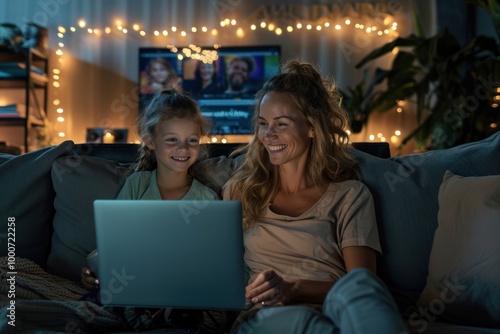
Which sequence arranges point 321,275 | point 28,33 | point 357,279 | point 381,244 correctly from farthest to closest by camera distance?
1. point 28,33
2. point 381,244
3. point 321,275
4. point 357,279

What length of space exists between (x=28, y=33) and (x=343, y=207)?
3.81 m

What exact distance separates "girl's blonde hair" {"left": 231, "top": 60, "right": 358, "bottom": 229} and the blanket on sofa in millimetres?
435

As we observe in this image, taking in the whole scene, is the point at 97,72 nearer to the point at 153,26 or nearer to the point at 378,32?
the point at 153,26

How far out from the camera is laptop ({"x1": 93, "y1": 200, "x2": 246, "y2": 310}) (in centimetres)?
121

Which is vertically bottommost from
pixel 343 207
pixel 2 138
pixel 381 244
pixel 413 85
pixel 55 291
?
pixel 55 291

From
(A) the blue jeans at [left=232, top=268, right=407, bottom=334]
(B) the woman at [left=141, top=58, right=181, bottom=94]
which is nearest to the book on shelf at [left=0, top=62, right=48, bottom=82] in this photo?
(B) the woman at [left=141, top=58, right=181, bottom=94]

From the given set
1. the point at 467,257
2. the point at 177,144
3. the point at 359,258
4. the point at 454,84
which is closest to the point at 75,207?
the point at 177,144

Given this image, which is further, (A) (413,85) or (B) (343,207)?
(A) (413,85)

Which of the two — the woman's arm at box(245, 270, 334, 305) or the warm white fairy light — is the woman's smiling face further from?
the warm white fairy light

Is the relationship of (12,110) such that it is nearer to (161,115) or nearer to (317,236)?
(161,115)

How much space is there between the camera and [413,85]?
4188mm

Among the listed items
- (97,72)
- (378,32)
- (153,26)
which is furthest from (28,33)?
(378,32)

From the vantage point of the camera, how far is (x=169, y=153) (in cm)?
184

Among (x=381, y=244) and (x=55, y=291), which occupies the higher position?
(x=381, y=244)
